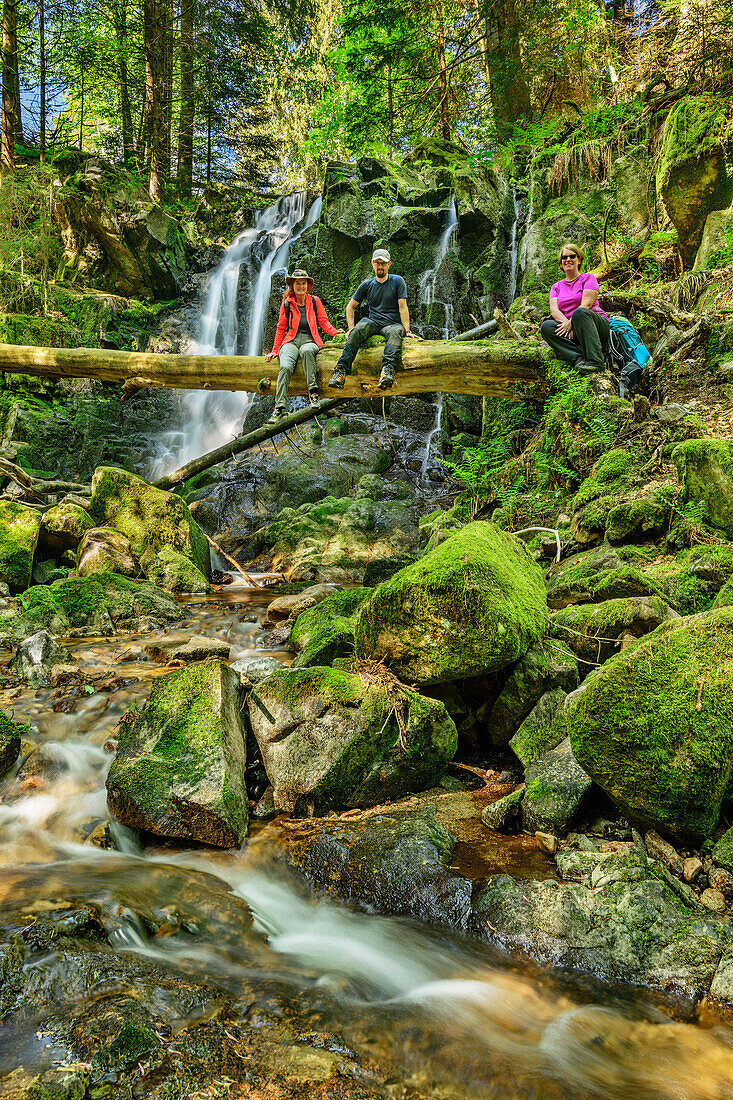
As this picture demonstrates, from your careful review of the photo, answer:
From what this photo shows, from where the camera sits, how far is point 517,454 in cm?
957

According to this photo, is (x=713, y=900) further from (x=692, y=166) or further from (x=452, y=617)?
(x=692, y=166)

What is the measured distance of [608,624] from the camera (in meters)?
4.62

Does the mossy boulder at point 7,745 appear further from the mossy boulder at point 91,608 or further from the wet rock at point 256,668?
the mossy boulder at point 91,608

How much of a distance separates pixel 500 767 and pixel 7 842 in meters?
3.35

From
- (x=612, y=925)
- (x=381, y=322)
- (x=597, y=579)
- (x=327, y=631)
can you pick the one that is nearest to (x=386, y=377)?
(x=381, y=322)

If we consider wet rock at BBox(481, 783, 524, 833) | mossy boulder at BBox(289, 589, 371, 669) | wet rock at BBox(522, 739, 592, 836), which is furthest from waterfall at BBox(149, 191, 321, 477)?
wet rock at BBox(522, 739, 592, 836)

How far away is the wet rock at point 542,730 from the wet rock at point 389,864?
866mm

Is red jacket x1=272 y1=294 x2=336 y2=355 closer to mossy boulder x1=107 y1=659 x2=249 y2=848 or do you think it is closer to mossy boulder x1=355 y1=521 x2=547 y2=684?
mossy boulder x1=355 y1=521 x2=547 y2=684

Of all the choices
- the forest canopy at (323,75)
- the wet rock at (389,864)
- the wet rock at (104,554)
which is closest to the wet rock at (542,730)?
the wet rock at (389,864)

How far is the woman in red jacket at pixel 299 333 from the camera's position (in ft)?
26.4

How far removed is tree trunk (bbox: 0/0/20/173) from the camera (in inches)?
658

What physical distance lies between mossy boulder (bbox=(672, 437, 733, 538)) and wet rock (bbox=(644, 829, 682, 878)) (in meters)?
3.36

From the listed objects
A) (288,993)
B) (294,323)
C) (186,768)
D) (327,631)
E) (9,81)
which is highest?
(9,81)

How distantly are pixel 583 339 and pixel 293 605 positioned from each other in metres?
5.17
